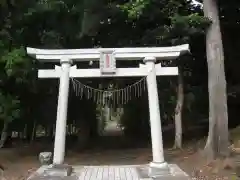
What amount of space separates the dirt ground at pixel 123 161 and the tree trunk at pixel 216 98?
613 mm

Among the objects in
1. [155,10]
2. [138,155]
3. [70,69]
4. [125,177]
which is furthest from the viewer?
[138,155]

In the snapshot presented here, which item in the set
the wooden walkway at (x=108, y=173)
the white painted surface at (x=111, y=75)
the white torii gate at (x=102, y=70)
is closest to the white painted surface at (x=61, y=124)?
the white torii gate at (x=102, y=70)

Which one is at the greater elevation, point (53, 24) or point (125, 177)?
point (53, 24)

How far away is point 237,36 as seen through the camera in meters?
16.0

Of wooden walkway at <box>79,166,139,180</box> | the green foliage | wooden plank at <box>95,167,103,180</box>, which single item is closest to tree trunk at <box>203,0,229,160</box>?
Result: wooden walkway at <box>79,166,139,180</box>

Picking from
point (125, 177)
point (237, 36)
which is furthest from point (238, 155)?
point (237, 36)

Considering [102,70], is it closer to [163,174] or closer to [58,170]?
[58,170]

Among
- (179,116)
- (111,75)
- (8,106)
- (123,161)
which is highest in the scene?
(111,75)

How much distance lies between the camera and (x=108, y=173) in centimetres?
1014

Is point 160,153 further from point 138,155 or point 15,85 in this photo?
point 15,85

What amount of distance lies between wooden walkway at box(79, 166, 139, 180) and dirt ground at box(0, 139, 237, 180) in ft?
6.07

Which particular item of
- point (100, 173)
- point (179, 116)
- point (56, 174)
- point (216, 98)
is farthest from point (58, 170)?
point (179, 116)

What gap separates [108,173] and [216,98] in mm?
4481

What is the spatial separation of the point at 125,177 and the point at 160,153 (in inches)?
46.8
